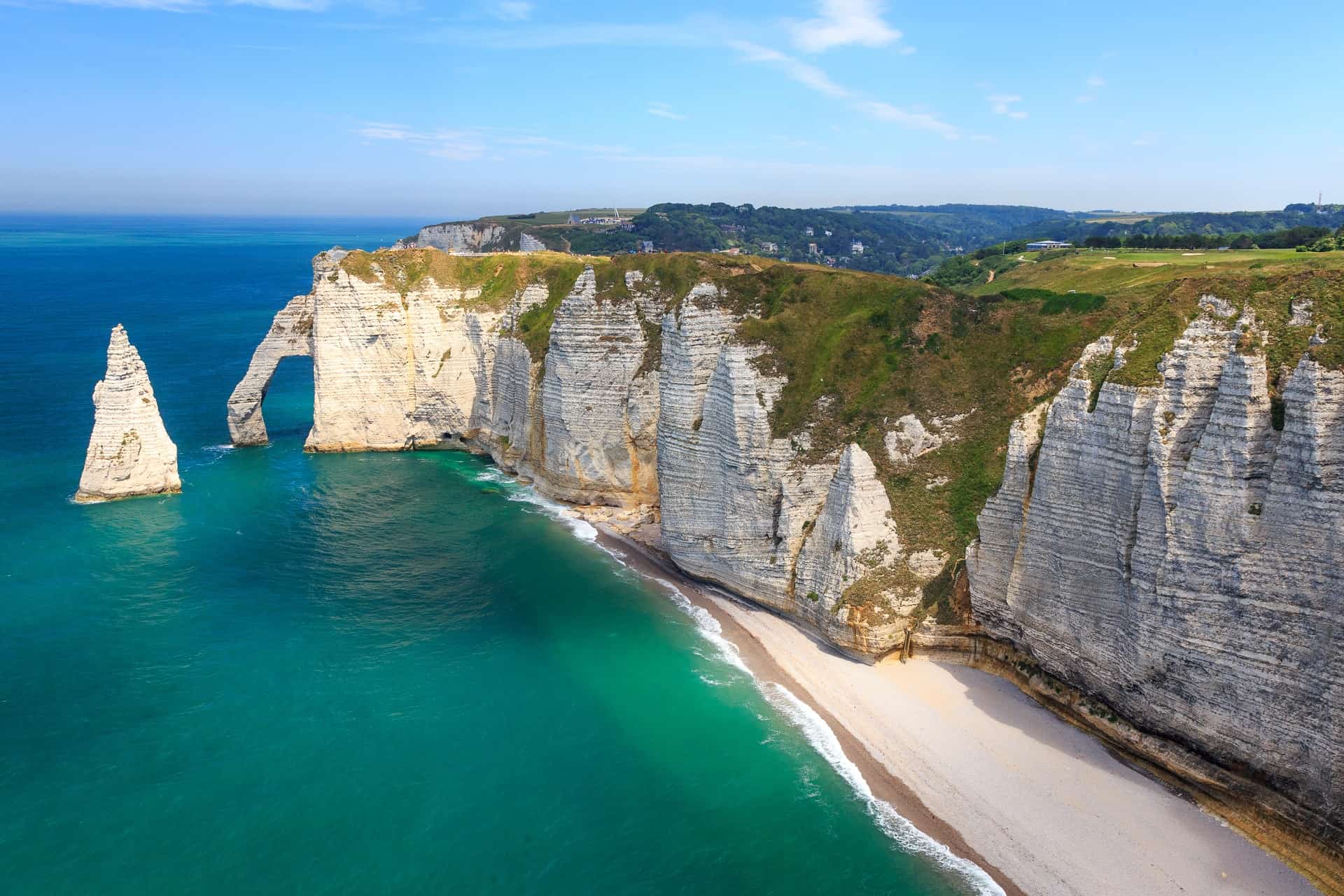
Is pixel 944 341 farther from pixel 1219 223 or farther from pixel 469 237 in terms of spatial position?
pixel 1219 223

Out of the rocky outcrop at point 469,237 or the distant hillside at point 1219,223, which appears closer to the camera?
the rocky outcrop at point 469,237

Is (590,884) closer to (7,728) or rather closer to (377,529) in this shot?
(7,728)

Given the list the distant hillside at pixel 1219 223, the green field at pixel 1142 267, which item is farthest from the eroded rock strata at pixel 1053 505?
the distant hillside at pixel 1219 223

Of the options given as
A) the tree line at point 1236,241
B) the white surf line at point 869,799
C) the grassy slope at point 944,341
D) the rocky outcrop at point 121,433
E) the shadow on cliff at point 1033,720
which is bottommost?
the white surf line at point 869,799

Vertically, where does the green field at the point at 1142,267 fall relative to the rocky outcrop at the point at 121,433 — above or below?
above

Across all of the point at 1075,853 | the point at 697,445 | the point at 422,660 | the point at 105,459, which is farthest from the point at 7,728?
the point at 1075,853

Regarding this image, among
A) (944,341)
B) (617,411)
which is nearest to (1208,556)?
(944,341)

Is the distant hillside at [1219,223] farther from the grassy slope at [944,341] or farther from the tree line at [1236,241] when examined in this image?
the grassy slope at [944,341]

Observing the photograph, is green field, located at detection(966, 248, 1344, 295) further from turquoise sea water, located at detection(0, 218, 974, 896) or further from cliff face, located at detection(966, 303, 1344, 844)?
turquoise sea water, located at detection(0, 218, 974, 896)
